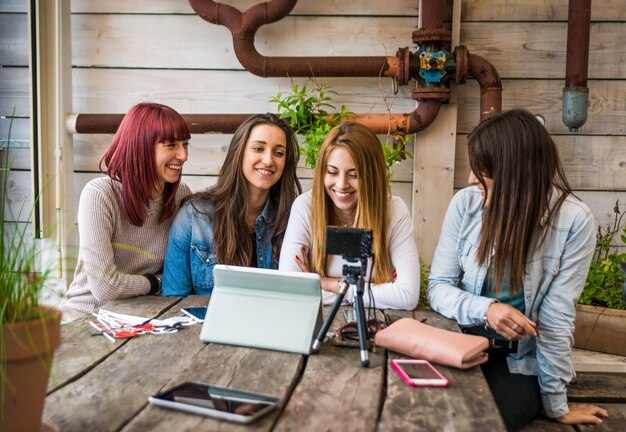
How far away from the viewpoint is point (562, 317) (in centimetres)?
193

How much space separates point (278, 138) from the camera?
240 cm

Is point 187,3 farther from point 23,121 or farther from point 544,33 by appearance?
point 544,33

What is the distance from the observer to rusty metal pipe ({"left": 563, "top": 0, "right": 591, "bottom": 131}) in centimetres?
282

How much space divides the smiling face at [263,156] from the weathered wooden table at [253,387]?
0.86 meters

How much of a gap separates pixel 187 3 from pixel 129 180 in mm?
1204

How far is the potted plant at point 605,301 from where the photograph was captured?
9.00ft

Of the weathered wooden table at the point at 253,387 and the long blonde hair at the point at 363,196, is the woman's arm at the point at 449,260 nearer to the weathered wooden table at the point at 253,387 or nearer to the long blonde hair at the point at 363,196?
the long blonde hair at the point at 363,196

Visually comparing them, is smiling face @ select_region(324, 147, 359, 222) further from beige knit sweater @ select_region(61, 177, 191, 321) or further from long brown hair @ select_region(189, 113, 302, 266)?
beige knit sweater @ select_region(61, 177, 191, 321)

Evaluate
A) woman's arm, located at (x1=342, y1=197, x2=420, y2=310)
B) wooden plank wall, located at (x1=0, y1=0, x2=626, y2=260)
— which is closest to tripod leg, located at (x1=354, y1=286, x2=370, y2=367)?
woman's arm, located at (x1=342, y1=197, x2=420, y2=310)

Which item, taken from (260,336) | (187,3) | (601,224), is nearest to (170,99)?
(187,3)

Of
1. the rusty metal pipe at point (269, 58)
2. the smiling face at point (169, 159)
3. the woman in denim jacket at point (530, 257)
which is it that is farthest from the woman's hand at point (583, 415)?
the rusty metal pipe at point (269, 58)

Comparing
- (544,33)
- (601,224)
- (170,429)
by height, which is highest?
(544,33)

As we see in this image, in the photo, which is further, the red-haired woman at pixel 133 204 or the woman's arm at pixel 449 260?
the red-haired woman at pixel 133 204

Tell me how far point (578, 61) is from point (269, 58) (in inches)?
54.1
